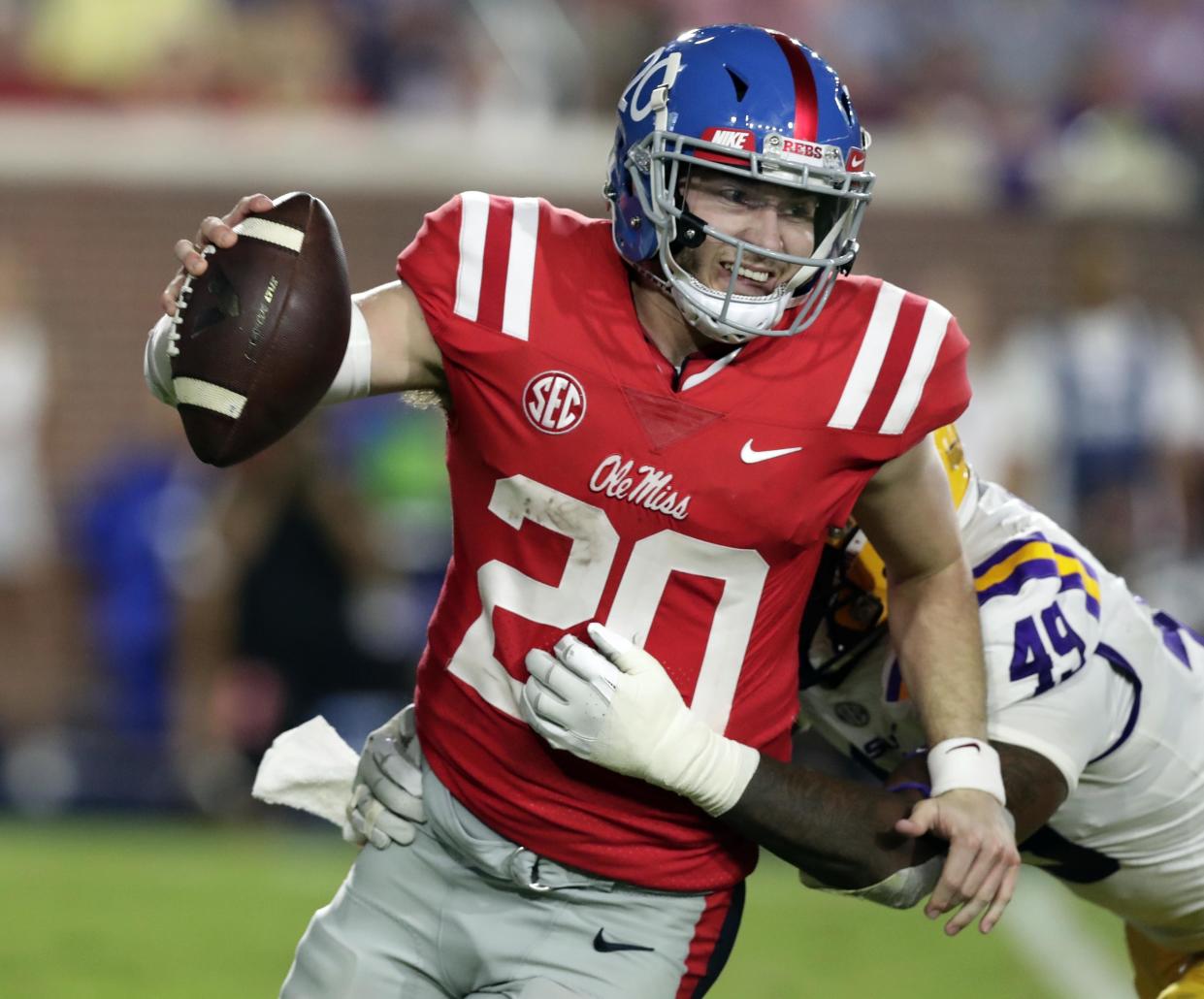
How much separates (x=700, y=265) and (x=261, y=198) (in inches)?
24.0

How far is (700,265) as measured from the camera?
8.56 feet

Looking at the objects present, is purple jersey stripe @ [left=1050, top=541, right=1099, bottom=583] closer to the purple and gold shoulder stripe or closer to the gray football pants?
the purple and gold shoulder stripe

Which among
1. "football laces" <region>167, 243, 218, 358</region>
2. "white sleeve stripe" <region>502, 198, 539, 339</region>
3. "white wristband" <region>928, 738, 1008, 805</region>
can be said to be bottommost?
"white wristband" <region>928, 738, 1008, 805</region>

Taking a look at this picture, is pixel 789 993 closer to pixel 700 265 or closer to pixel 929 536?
pixel 929 536

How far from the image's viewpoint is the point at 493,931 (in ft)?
9.09

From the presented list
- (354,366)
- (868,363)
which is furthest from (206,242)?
(868,363)

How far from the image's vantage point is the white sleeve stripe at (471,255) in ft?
8.64

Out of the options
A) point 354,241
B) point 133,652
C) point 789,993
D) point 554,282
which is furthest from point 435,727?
point 354,241

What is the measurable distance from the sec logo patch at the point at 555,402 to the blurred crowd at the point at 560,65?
7220 mm

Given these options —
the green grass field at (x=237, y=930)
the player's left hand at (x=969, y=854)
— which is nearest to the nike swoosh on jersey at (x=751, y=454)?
the player's left hand at (x=969, y=854)

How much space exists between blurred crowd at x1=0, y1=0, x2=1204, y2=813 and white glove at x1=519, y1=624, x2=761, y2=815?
14.1 feet

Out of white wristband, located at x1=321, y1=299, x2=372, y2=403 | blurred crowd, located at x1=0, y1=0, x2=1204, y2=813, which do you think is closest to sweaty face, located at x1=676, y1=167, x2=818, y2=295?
white wristband, located at x1=321, y1=299, x2=372, y2=403

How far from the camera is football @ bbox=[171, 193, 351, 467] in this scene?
2.51 m

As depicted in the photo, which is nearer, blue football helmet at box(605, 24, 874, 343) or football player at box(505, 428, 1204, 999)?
blue football helmet at box(605, 24, 874, 343)
